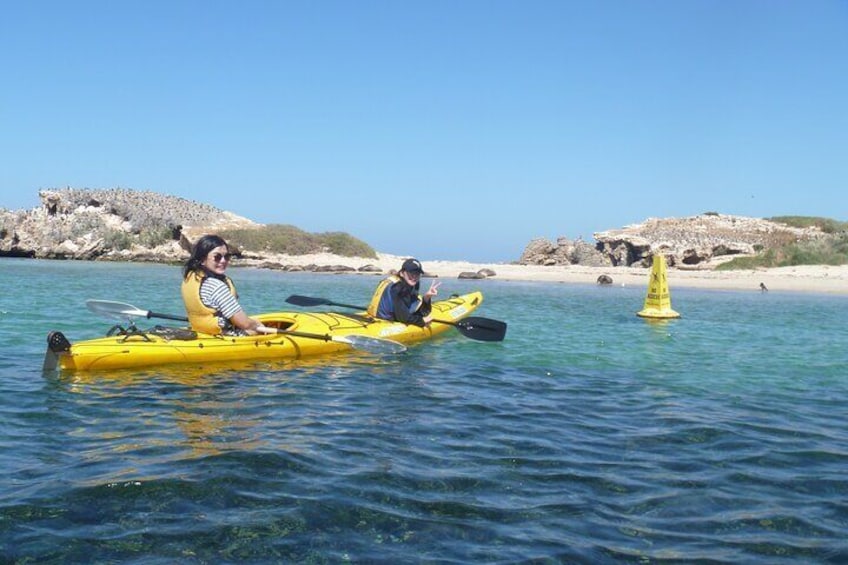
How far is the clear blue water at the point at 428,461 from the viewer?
A: 390 centimetres

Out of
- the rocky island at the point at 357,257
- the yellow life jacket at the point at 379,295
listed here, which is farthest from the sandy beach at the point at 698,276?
the yellow life jacket at the point at 379,295

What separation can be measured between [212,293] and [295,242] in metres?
41.9

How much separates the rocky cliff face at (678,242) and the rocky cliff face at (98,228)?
75.5 feet

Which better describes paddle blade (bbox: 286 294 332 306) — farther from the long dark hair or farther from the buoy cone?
the buoy cone

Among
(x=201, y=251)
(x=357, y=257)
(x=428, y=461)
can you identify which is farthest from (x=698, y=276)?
(x=428, y=461)

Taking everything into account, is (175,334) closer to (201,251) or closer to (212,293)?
(212,293)

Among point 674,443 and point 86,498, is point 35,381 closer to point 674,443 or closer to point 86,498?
point 86,498

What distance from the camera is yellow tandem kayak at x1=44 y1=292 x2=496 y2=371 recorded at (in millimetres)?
8375

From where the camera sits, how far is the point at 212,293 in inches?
364

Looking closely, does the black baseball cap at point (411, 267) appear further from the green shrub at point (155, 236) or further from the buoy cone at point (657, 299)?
the green shrub at point (155, 236)

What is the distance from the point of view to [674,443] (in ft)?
19.8

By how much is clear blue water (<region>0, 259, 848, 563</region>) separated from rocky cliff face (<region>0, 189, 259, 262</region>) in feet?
131

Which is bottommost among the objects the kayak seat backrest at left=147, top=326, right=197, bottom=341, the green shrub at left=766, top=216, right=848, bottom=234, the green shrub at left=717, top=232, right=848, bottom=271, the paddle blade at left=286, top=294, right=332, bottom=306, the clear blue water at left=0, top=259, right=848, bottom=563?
the clear blue water at left=0, top=259, right=848, bottom=563

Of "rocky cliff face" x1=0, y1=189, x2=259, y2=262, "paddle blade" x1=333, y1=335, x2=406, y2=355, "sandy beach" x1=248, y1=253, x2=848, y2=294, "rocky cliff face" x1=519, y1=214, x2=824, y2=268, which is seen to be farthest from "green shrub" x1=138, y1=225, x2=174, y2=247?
"paddle blade" x1=333, y1=335, x2=406, y2=355
